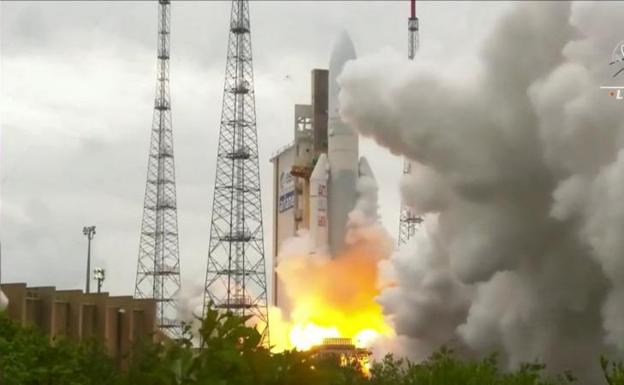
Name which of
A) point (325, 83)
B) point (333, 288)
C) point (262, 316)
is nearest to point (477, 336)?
point (333, 288)

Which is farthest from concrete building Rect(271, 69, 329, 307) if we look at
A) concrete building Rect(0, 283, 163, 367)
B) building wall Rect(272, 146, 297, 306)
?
concrete building Rect(0, 283, 163, 367)

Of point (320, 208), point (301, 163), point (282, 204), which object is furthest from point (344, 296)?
point (282, 204)

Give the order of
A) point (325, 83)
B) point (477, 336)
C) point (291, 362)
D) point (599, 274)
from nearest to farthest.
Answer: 1. point (291, 362)
2. point (599, 274)
3. point (477, 336)
4. point (325, 83)

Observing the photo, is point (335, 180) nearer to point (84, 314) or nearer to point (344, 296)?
point (344, 296)

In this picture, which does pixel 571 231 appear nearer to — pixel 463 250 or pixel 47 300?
pixel 463 250

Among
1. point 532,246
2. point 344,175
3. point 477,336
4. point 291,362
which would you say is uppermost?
point 344,175

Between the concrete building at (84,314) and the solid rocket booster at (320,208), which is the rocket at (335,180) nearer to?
the solid rocket booster at (320,208)

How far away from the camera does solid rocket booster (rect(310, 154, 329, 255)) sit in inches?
2778

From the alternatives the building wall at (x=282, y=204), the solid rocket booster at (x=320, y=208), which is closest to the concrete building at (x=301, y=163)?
the building wall at (x=282, y=204)

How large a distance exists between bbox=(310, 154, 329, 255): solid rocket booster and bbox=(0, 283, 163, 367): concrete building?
37.5 feet

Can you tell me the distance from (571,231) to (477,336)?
21.7ft

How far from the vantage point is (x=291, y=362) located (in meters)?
18.0

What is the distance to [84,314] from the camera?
5619 centimetres

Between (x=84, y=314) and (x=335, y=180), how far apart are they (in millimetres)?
19534
